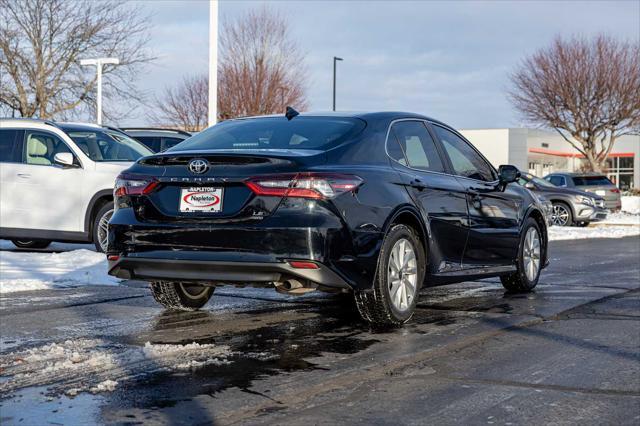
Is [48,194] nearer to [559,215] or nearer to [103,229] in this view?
[103,229]

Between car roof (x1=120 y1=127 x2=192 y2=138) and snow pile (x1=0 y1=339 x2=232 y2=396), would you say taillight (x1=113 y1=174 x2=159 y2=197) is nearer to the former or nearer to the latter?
snow pile (x1=0 y1=339 x2=232 y2=396)

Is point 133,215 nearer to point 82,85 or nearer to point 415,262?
point 415,262

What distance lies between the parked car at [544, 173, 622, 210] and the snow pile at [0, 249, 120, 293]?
20.7 m

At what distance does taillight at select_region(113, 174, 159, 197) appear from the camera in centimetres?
627

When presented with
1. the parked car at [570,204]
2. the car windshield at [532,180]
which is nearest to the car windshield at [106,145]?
the car windshield at [532,180]

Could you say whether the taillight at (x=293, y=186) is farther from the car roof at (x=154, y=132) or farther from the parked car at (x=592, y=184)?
the parked car at (x=592, y=184)

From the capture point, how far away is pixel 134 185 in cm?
636

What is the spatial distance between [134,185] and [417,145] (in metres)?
2.25

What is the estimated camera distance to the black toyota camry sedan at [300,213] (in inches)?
231

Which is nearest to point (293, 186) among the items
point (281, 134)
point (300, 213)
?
point (300, 213)

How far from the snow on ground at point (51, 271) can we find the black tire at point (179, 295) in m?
2.05

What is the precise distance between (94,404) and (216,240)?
186cm

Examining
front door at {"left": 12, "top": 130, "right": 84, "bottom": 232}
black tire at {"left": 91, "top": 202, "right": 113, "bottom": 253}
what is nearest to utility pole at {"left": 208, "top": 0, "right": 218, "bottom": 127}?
front door at {"left": 12, "top": 130, "right": 84, "bottom": 232}

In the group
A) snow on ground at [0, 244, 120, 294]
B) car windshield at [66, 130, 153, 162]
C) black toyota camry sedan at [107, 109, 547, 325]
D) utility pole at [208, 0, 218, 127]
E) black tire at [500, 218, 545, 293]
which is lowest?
snow on ground at [0, 244, 120, 294]
